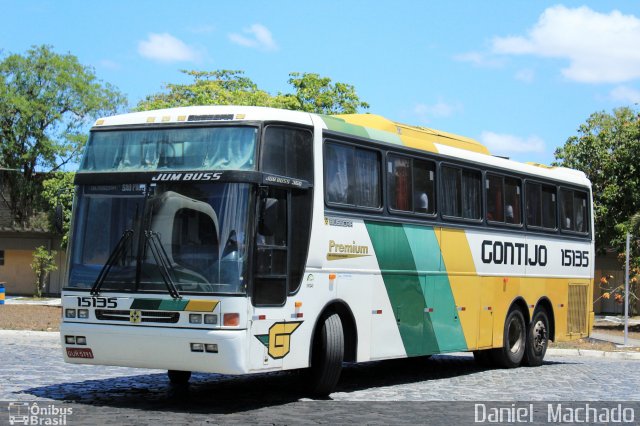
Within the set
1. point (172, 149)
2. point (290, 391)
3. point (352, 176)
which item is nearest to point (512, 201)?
point (352, 176)

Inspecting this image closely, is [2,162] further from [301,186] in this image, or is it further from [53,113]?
[301,186]

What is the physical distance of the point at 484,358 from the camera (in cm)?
1948

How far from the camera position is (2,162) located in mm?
57688

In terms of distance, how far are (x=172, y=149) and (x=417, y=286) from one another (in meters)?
4.81

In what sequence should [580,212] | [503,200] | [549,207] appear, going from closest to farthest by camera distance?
[503,200], [549,207], [580,212]

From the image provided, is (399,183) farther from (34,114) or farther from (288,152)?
(34,114)

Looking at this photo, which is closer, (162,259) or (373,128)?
(162,259)

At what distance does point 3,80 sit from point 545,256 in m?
43.5

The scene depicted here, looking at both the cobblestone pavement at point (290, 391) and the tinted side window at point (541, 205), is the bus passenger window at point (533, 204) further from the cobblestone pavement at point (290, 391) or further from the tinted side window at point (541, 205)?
the cobblestone pavement at point (290, 391)

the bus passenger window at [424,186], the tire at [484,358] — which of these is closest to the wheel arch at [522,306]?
the tire at [484,358]

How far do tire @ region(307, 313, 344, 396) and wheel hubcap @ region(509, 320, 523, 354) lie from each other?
663cm

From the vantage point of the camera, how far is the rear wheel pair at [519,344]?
62.7 feet

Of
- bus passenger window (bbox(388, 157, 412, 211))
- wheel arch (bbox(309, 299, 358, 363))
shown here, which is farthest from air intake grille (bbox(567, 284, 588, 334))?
wheel arch (bbox(309, 299, 358, 363))

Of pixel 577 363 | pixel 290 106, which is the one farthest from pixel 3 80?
pixel 577 363
